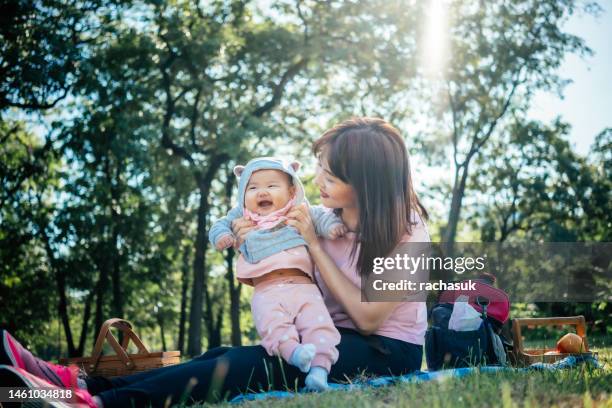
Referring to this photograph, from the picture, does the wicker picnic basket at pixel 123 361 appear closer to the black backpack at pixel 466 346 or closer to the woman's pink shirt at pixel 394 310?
the woman's pink shirt at pixel 394 310

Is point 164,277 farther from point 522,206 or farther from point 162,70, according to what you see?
point 522,206

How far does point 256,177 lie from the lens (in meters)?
4.27

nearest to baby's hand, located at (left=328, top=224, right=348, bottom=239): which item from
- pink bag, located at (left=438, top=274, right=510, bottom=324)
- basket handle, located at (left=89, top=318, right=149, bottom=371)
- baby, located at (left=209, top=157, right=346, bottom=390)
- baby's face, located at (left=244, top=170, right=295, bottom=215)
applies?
baby, located at (left=209, top=157, right=346, bottom=390)

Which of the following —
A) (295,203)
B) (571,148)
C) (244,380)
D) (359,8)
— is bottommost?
(244,380)

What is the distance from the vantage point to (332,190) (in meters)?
4.16

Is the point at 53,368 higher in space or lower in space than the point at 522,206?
lower

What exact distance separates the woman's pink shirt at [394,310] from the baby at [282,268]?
0.50 ft

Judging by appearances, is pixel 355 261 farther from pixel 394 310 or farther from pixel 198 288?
pixel 198 288

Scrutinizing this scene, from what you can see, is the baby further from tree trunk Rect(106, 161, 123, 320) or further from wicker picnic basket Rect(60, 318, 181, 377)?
tree trunk Rect(106, 161, 123, 320)

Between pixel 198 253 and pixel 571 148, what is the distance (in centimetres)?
1566

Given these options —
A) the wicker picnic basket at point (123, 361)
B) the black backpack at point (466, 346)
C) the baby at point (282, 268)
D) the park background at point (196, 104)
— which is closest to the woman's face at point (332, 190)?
the baby at point (282, 268)

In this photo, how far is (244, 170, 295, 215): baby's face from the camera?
422 cm

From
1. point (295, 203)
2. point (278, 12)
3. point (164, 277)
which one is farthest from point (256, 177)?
point (164, 277)

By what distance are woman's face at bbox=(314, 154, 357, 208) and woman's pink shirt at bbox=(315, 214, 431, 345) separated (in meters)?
0.21
